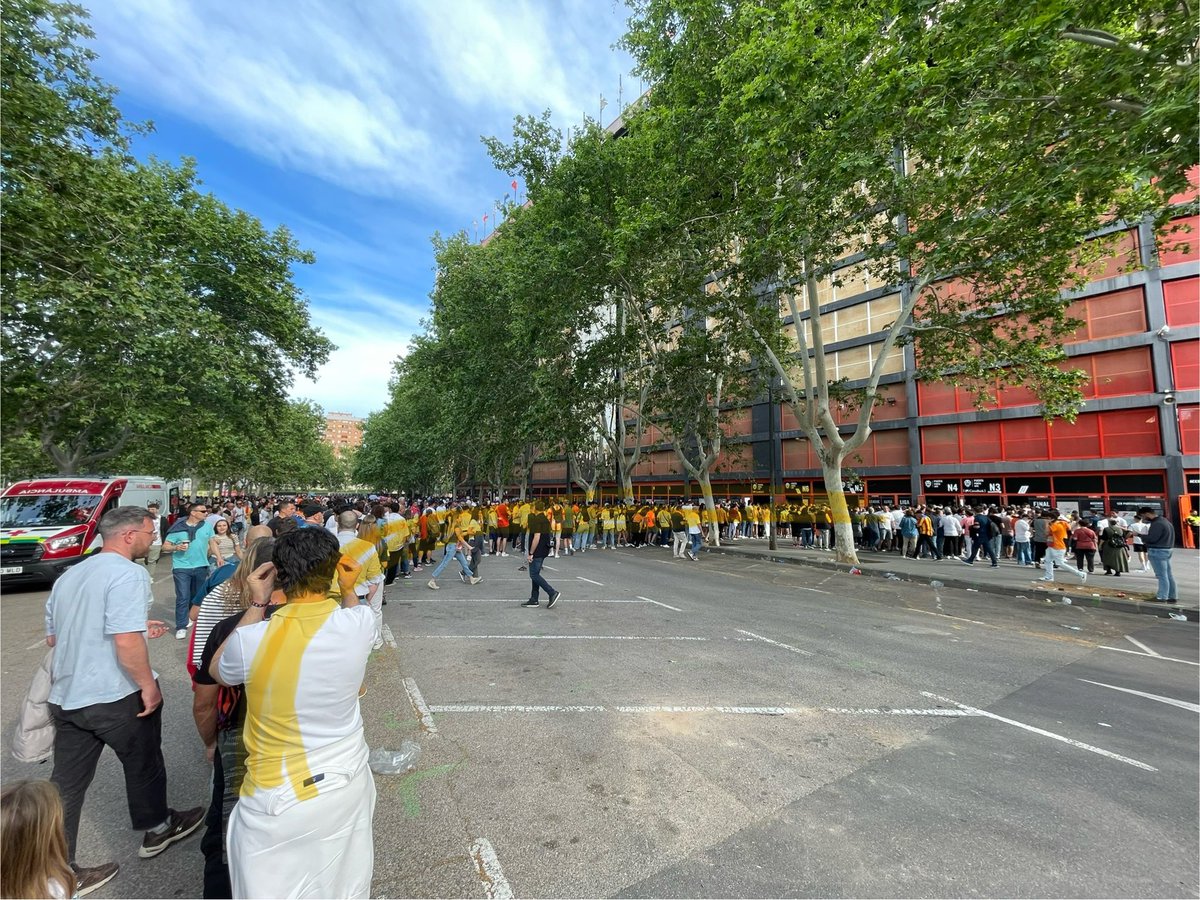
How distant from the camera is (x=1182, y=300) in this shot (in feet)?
60.7

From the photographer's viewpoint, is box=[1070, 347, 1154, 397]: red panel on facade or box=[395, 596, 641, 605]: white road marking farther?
box=[1070, 347, 1154, 397]: red panel on facade

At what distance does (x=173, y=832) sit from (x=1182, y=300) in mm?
28195

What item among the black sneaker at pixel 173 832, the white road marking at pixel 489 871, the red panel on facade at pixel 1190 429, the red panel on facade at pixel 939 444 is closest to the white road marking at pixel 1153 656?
the white road marking at pixel 489 871

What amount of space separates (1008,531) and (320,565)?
21.6 metres

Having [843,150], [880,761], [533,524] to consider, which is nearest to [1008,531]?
[843,150]

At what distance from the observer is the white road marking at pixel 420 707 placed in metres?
4.38

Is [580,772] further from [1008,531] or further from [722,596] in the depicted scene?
[1008,531]

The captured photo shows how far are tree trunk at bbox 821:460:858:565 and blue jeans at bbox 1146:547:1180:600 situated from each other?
6.71m

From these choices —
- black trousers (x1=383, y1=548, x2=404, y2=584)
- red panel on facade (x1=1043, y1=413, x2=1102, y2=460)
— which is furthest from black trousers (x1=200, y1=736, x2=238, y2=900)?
red panel on facade (x1=1043, y1=413, x2=1102, y2=460)

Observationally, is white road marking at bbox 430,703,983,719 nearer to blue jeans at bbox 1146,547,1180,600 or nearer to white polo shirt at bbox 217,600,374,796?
white polo shirt at bbox 217,600,374,796

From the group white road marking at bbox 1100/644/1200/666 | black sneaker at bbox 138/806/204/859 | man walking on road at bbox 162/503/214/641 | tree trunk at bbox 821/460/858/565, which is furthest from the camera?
tree trunk at bbox 821/460/858/565

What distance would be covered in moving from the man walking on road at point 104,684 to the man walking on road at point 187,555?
5089 mm

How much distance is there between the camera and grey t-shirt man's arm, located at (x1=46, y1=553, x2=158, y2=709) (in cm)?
266

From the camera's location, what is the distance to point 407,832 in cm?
304
